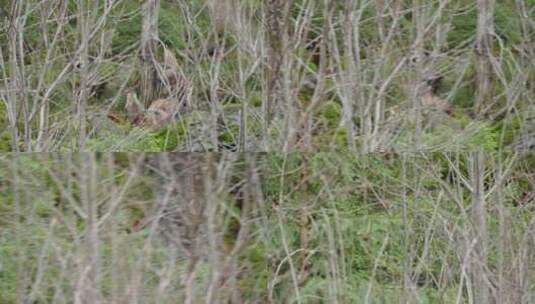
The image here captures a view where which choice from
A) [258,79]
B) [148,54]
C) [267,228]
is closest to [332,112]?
[258,79]

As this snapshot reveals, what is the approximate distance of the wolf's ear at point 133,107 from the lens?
2273 mm

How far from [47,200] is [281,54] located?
67 centimetres

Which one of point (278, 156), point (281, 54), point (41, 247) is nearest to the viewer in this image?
point (41, 247)

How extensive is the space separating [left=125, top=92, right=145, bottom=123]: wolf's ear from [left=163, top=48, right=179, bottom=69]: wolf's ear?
A: 0.13 m

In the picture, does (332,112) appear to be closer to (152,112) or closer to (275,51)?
(275,51)

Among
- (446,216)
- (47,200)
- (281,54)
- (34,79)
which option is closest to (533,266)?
(446,216)

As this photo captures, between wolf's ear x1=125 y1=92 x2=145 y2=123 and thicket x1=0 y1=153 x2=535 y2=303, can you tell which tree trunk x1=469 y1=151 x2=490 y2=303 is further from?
wolf's ear x1=125 y1=92 x2=145 y2=123

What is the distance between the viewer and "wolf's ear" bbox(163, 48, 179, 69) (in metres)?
2.23

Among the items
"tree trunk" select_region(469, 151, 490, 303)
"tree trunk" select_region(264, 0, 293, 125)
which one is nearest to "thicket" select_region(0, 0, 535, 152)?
"tree trunk" select_region(264, 0, 293, 125)

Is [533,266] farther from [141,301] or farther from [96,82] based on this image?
[96,82]

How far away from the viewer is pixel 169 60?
2.25m

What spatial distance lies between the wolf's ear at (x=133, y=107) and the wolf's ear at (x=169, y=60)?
0.41ft

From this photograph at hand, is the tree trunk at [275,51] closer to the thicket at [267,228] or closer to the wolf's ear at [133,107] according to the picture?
the thicket at [267,228]

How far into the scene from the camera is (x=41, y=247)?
5.78 feet
